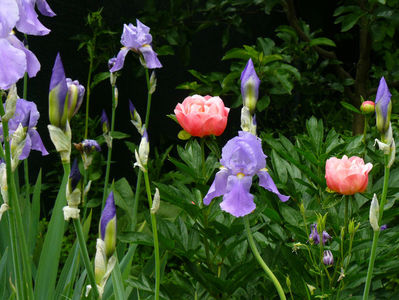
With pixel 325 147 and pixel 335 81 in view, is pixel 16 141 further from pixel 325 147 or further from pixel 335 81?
pixel 335 81

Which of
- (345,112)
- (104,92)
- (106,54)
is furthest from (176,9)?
(345,112)

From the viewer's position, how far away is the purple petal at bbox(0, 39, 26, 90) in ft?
1.86

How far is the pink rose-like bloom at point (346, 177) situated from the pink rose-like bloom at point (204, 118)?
0.88 feet

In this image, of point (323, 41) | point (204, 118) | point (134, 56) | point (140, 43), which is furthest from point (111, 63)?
point (323, 41)

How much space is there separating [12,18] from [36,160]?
254 centimetres

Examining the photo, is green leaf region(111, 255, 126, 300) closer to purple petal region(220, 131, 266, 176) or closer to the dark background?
purple petal region(220, 131, 266, 176)

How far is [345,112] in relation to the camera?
3.81 m

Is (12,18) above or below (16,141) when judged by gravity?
above

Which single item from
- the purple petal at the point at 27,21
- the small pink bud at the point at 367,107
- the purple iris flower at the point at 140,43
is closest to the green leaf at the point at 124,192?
the purple iris flower at the point at 140,43

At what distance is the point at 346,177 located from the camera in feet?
3.69

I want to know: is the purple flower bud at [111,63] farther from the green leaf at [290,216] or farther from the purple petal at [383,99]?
the purple petal at [383,99]

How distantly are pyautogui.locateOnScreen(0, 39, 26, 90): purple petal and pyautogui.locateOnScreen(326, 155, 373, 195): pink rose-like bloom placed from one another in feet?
2.42

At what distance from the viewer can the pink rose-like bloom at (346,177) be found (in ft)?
3.70

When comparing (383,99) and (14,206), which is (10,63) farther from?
(383,99)
